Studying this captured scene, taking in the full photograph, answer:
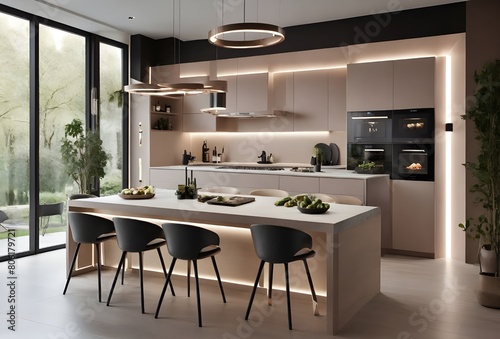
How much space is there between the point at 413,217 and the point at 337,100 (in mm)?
2036

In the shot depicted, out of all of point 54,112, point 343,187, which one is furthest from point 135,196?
point 343,187

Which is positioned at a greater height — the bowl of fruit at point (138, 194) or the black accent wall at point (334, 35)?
the black accent wall at point (334, 35)

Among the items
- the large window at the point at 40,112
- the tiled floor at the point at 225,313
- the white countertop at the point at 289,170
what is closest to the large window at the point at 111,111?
the large window at the point at 40,112

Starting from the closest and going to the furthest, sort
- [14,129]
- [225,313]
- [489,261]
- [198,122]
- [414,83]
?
[225,313]
[489,261]
[14,129]
[414,83]
[198,122]

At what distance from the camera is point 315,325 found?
140 inches

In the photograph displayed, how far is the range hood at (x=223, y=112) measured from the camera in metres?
6.71

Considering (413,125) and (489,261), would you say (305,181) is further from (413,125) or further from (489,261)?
(489,261)

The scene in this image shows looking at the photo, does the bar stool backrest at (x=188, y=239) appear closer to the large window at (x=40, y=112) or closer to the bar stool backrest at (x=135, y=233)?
the bar stool backrest at (x=135, y=233)

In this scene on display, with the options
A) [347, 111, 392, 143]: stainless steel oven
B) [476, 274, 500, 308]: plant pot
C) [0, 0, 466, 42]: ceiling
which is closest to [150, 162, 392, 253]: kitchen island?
[347, 111, 392, 143]: stainless steel oven

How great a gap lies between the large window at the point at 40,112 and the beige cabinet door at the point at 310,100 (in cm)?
297

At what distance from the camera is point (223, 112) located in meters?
7.41

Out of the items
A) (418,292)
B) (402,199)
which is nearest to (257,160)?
(402,199)

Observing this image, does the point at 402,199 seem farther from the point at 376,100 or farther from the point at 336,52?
the point at 336,52

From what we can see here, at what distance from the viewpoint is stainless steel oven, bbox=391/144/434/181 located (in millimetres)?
5875
